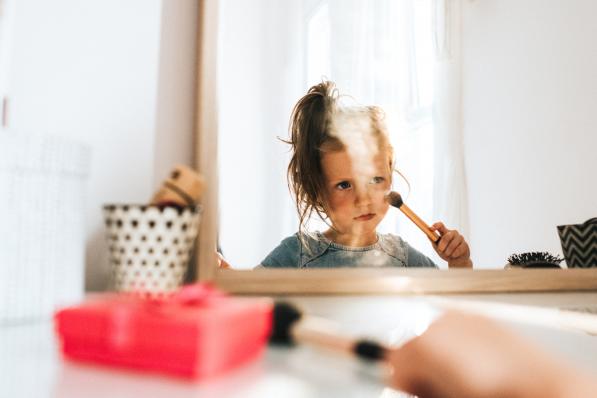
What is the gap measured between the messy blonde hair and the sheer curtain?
1 centimetres

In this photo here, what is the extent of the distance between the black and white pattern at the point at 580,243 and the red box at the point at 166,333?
2.17 feet

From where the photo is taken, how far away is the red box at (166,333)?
0.88 feet

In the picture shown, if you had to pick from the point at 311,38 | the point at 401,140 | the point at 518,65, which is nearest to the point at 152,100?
the point at 311,38

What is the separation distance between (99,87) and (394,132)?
417 mm

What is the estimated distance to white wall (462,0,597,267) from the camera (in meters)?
0.77

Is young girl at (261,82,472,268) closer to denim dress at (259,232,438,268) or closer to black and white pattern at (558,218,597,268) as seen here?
denim dress at (259,232,438,268)

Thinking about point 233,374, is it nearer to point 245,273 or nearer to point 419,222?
point 245,273

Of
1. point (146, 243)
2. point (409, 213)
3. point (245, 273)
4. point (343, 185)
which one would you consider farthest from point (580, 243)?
point (146, 243)

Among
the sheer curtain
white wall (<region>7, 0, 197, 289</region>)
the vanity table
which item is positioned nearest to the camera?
the vanity table

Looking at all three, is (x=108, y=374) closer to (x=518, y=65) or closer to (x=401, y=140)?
(x=401, y=140)

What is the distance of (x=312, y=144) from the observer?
0.66 metres

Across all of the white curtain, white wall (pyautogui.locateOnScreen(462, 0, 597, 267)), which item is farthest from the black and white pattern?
the white curtain

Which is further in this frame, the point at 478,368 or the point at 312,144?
the point at 312,144

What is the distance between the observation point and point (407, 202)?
0.70m
